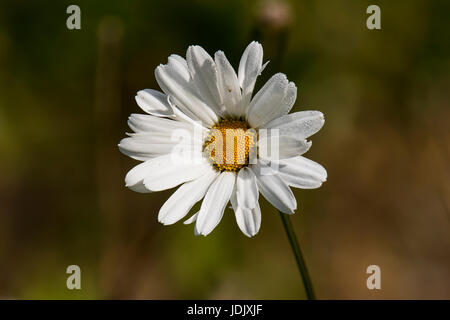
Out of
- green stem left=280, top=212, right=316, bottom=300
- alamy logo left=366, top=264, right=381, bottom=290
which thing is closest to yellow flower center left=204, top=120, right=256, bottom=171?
green stem left=280, top=212, right=316, bottom=300

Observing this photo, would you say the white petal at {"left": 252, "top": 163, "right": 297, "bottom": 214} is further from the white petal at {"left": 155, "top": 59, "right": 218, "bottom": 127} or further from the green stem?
the white petal at {"left": 155, "top": 59, "right": 218, "bottom": 127}

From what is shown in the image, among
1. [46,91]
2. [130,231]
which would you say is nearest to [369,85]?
[130,231]

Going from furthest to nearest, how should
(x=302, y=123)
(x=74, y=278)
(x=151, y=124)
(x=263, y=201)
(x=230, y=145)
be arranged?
(x=263, y=201), (x=74, y=278), (x=230, y=145), (x=151, y=124), (x=302, y=123)

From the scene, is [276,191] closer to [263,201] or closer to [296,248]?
[296,248]

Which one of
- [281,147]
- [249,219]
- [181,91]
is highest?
[181,91]

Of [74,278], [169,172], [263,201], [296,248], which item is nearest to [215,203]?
[169,172]

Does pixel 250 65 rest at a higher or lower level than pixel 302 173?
higher

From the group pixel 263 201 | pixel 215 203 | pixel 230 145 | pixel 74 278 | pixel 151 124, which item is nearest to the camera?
pixel 215 203

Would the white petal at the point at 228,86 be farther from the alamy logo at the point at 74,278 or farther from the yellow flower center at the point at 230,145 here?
the alamy logo at the point at 74,278
